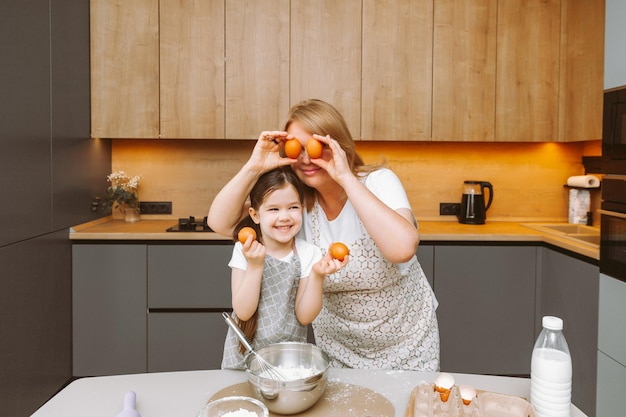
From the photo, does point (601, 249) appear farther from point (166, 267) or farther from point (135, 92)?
point (135, 92)

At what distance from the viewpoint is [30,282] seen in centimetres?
246

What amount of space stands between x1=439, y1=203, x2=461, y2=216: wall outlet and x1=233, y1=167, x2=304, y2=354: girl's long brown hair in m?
2.21

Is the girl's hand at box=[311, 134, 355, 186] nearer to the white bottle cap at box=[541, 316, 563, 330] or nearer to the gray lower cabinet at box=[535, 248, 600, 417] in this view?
the white bottle cap at box=[541, 316, 563, 330]

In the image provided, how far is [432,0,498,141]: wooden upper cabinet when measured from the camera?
3125mm

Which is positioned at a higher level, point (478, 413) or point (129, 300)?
point (478, 413)

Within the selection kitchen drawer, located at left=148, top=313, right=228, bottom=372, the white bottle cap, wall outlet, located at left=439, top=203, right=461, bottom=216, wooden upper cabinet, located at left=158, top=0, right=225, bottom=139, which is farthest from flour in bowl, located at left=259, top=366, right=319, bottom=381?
wall outlet, located at left=439, top=203, right=461, bottom=216

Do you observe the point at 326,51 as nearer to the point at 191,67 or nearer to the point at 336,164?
the point at 191,67

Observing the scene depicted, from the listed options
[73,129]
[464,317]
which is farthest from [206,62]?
[464,317]

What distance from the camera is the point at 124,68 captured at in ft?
10.2

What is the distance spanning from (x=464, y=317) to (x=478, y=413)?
2.08m

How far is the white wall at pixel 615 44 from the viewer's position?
213 centimetres

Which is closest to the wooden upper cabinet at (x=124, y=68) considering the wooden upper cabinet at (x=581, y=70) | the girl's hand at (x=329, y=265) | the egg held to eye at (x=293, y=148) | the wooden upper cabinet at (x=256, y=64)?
the wooden upper cabinet at (x=256, y=64)

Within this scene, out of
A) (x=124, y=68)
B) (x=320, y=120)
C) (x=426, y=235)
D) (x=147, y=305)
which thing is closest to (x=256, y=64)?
(x=124, y=68)

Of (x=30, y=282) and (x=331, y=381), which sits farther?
(x=30, y=282)
